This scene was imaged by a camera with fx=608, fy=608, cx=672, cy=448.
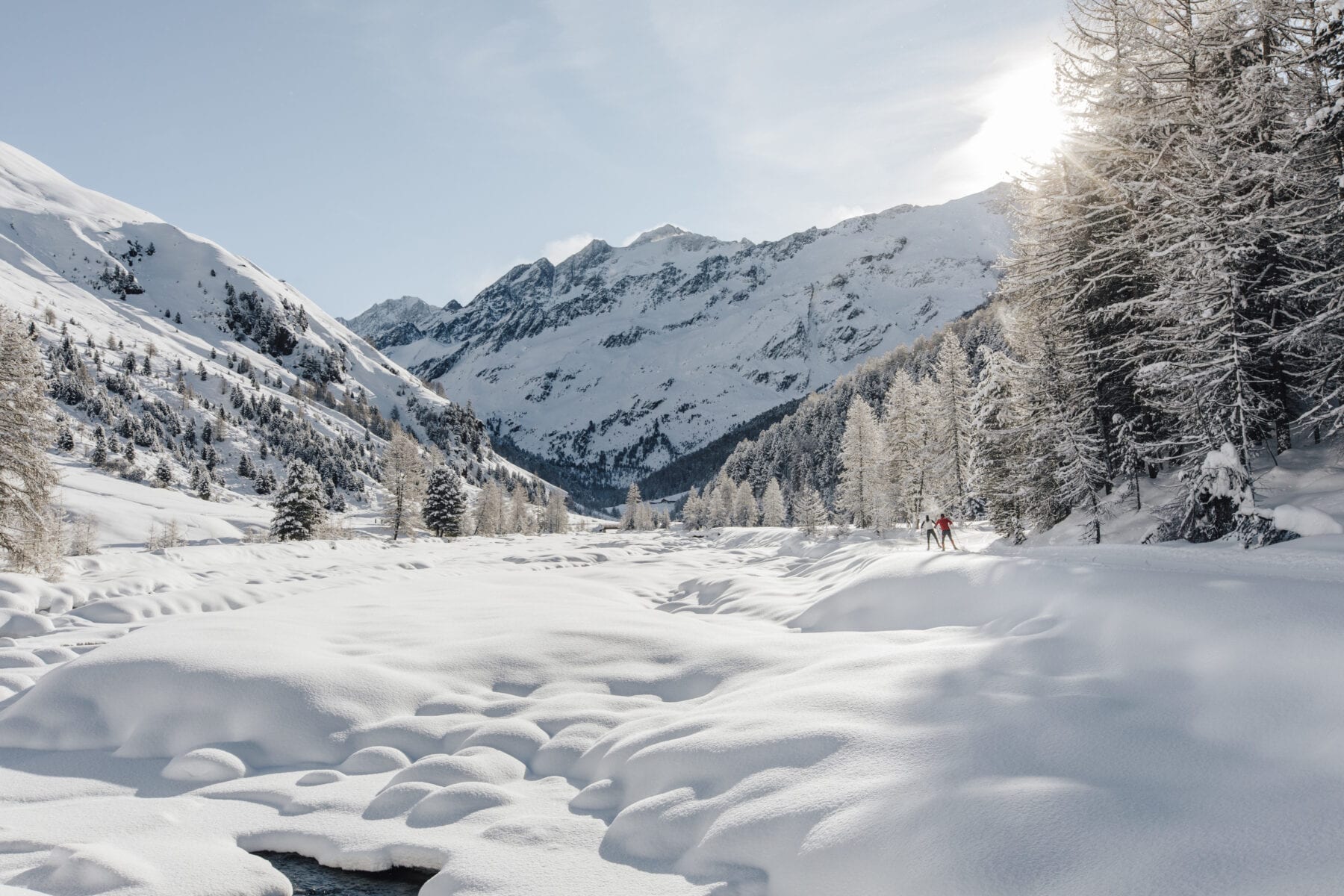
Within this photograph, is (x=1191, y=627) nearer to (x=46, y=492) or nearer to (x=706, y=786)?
(x=706, y=786)

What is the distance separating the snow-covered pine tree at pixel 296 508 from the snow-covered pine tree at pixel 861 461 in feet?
135

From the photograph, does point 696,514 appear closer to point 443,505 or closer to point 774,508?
point 774,508

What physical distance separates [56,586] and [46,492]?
6.19 meters

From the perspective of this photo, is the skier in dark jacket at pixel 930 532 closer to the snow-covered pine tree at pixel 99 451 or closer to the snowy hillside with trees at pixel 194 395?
the snowy hillside with trees at pixel 194 395

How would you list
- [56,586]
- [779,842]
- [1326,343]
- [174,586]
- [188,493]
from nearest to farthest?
[779,842] < [1326,343] < [56,586] < [174,586] < [188,493]

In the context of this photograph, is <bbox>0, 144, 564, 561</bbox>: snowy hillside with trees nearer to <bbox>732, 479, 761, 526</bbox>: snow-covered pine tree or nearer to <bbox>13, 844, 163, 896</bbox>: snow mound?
<bbox>732, 479, 761, 526</bbox>: snow-covered pine tree

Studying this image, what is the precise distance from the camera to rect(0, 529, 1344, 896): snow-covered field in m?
3.73

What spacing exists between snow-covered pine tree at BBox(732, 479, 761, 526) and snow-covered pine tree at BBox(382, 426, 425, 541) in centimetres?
4847

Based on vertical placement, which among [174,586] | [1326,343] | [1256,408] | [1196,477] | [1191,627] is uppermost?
[1326,343]

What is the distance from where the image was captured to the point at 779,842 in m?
4.18

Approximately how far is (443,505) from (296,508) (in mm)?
16462

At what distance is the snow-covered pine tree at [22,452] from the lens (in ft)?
61.0

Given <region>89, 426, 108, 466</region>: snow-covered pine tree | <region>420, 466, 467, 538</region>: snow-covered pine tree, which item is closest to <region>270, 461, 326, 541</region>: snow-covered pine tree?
<region>420, 466, 467, 538</region>: snow-covered pine tree

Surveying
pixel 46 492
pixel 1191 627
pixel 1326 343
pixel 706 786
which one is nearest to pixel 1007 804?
pixel 706 786
